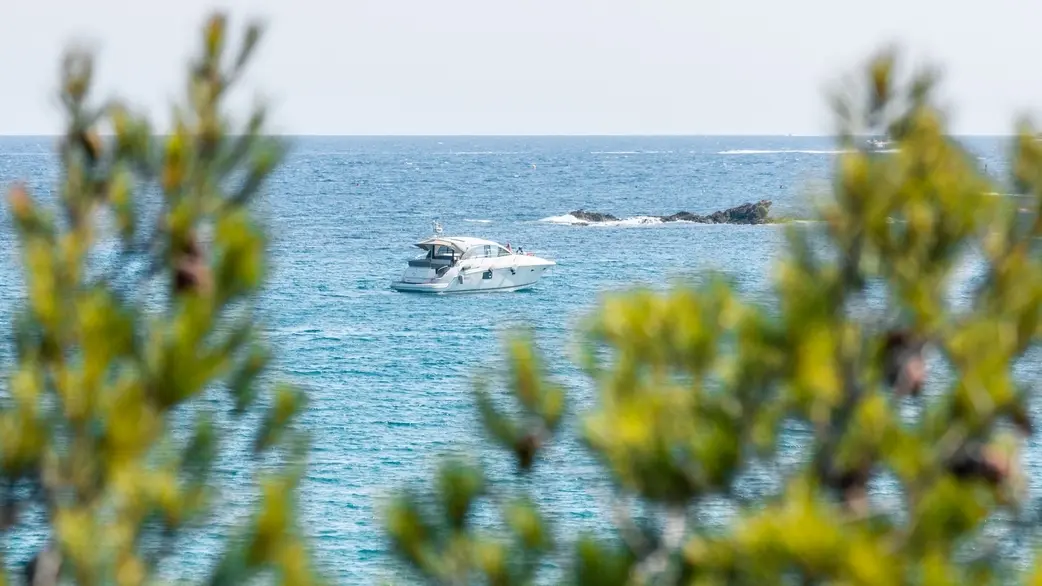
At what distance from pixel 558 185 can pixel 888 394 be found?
151 metres

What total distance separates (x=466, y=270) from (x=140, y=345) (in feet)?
185

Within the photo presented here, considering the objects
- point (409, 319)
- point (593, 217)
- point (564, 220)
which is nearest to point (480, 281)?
point (409, 319)

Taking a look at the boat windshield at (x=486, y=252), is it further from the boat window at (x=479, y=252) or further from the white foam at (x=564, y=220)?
the white foam at (x=564, y=220)

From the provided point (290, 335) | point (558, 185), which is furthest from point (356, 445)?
point (558, 185)

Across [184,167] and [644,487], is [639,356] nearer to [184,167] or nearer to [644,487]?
[644,487]

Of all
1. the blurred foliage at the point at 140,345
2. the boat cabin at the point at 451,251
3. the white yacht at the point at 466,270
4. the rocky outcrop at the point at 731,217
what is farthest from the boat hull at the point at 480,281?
the blurred foliage at the point at 140,345

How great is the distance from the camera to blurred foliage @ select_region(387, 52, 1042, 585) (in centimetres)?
481

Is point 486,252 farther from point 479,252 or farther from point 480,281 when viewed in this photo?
point 480,281

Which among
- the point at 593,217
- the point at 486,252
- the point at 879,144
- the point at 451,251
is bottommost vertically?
the point at 593,217

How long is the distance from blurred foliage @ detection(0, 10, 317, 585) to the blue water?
13.6 inches

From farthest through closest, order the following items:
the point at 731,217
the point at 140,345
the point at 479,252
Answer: the point at 731,217 < the point at 479,252 < the point at 140,345

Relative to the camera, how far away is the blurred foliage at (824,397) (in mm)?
Answer: 4812

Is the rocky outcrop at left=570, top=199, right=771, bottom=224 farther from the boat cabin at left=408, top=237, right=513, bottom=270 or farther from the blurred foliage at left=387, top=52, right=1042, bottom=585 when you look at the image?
the blurred foliage at left=387, top=52, right=1042, bottom=585

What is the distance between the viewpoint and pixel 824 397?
4.93 metres
